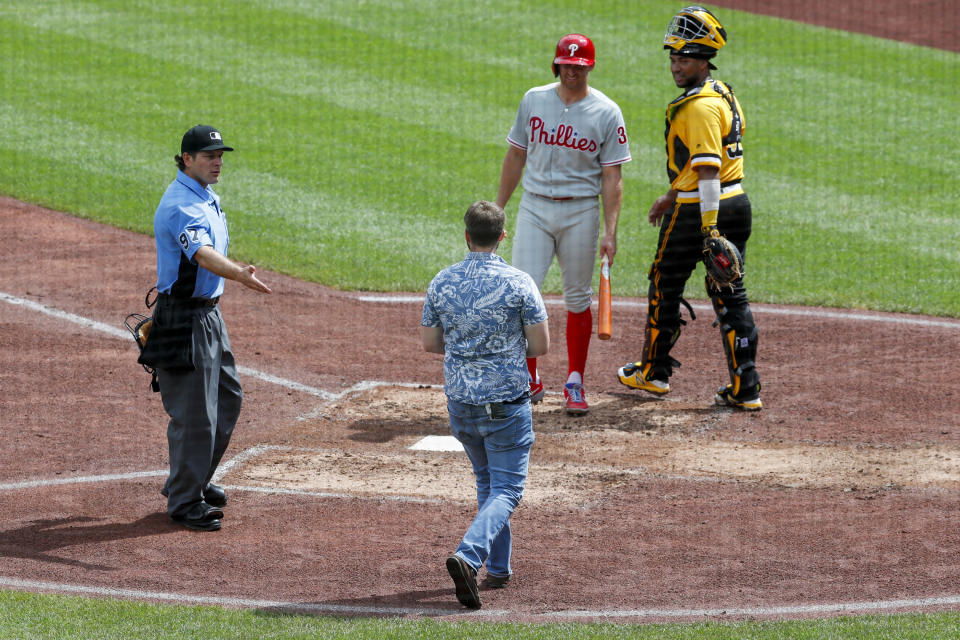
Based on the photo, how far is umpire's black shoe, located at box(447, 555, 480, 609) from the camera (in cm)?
502

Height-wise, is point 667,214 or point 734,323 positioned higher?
point 667,214

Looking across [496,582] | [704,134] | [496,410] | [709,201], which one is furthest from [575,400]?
[496,410]

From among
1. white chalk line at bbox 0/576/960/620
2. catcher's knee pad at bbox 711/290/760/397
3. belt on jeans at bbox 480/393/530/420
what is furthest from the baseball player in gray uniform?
white chalk line at bbox 0/576/960/620

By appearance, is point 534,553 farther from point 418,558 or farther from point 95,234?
point 95,234

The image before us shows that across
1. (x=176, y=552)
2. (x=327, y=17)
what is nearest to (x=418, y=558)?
(x=176, y=552)

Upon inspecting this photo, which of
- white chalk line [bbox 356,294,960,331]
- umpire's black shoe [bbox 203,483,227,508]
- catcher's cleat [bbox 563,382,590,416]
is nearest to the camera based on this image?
umpire's black shoe [bbox 203,483,227,508]

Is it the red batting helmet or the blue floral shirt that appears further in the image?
the red batting helmet

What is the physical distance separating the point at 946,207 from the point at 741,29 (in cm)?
664

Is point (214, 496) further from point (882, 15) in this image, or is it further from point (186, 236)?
point (882, 15)

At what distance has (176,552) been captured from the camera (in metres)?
5.82

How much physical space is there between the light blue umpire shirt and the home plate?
67.2 inches

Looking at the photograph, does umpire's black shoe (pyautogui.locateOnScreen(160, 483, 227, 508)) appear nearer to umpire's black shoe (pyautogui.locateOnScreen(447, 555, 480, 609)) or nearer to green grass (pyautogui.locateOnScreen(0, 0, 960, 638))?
umpire's black shoe (pyautogui.locateOnScreen(447, 555, 480, 609))

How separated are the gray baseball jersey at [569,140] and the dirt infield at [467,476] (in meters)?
1.40

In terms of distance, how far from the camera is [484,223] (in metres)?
5.17
